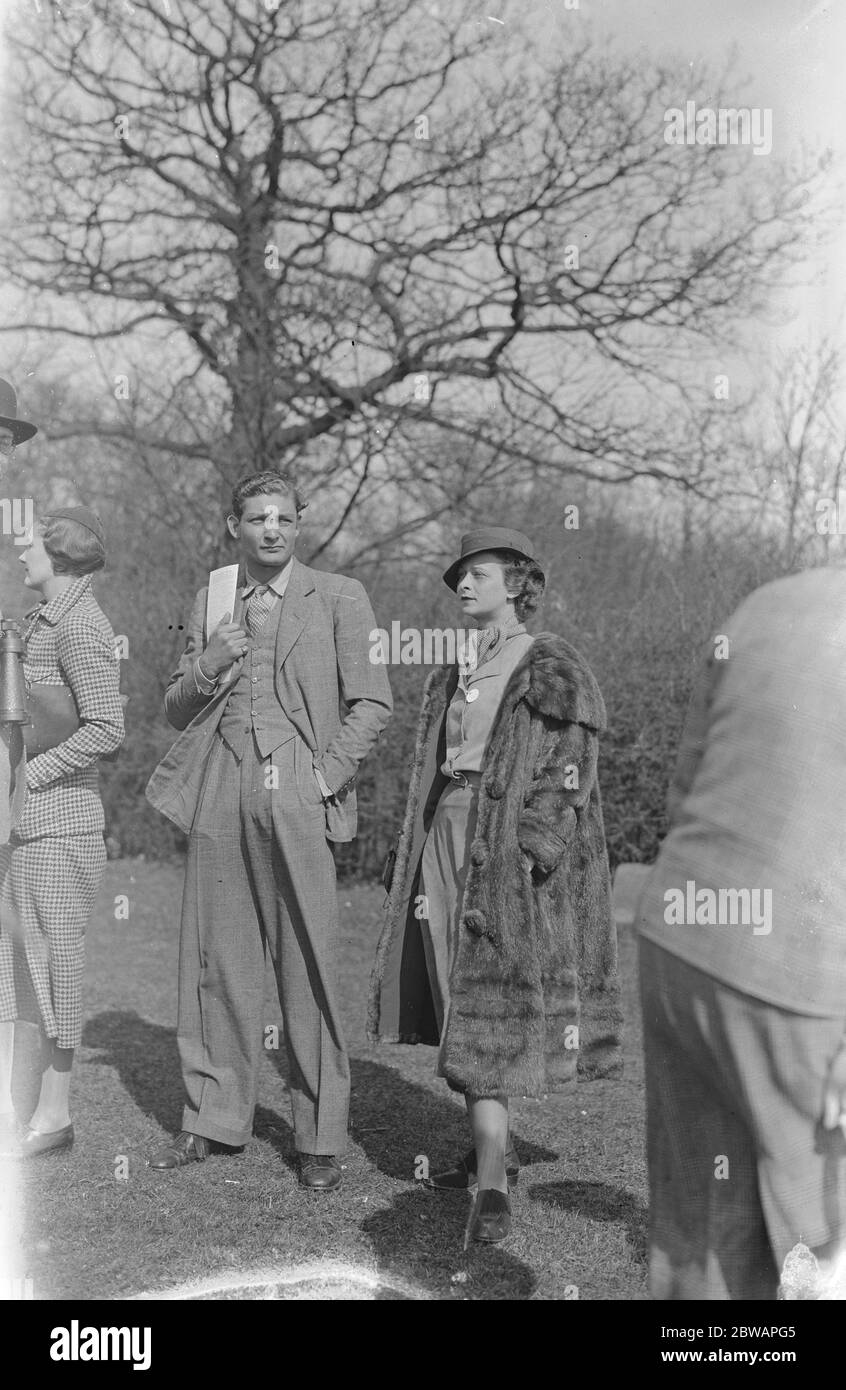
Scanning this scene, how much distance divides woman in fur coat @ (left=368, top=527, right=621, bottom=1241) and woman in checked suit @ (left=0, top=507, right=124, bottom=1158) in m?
1.01

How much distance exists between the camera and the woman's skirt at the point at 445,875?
4.29m

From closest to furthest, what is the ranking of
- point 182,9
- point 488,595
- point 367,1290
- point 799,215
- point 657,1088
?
point 657,1088 → point 367,1290 → point 488,595 → point 799,215 → point 182,9

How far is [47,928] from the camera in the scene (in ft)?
15.1

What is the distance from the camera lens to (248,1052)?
4.55 metres

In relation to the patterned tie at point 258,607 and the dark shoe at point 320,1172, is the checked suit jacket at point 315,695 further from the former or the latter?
the dark shoe at point 320,1172

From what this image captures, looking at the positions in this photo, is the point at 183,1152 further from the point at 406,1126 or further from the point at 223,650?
the point at 223,650

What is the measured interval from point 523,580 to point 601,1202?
187 cm

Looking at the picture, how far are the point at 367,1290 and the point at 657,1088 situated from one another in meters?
1.34

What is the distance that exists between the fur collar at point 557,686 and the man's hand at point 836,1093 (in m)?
2.00

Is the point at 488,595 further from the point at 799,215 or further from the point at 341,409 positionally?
the point at 341,409

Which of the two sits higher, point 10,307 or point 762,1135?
point 10,307

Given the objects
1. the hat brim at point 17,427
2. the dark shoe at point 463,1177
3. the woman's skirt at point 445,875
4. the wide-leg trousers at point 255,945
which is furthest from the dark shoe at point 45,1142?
the hat brim at point 17,427

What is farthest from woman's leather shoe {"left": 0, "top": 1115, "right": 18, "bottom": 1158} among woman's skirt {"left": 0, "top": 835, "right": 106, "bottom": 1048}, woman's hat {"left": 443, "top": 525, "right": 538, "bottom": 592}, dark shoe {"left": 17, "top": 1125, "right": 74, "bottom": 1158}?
woman's hat {"left": 443, "top": 525, "right": 538, "bottom": 592}
